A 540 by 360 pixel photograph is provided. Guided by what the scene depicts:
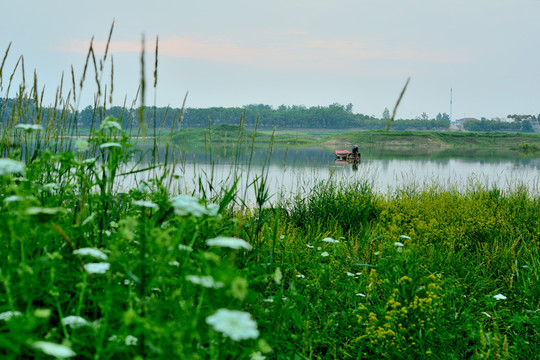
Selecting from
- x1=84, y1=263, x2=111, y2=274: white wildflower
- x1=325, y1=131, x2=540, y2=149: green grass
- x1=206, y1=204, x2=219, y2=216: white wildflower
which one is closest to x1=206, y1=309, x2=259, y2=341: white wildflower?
x1=206, y1=204, x2=219, y2=216: white wildflower

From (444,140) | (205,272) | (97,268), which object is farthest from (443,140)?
(97,268)

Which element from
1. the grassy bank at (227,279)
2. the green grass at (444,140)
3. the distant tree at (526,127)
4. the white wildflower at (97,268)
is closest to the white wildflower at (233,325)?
the grassy bank at (227,279)

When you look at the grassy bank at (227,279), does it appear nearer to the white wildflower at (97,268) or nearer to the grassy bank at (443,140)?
the white wildflower at (97,268)

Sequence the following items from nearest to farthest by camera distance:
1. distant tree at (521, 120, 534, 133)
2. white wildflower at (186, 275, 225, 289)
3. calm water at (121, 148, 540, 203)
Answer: white wildflower at (186, 275, 225, 289)
calm water at (121, 148, 540, 203)
distant tree at (521, 120, 534, 133)

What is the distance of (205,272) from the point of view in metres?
1.43

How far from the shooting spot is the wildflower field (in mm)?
1335

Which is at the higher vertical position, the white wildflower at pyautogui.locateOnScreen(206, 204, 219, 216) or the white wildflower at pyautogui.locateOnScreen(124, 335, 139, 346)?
the white wildflower at pyautogui.locateOnScreen(206, 204, 219, 216)

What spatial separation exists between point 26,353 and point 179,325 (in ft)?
2.24

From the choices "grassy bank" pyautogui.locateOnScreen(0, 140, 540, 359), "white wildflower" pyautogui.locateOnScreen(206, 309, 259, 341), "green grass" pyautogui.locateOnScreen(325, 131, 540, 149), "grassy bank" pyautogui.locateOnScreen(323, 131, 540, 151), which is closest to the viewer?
"white wildflower" pyautogui.locateOnScreen(206, 309, 259, 341)

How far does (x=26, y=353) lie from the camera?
152 centimetres

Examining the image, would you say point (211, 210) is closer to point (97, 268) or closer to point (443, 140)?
point (97, 268)

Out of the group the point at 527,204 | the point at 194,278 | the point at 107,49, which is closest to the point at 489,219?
the point at 527,204

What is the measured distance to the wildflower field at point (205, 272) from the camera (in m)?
1.33

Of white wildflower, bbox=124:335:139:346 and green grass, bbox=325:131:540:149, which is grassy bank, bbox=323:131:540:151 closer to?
green grass, bbox=325:131:540:149
